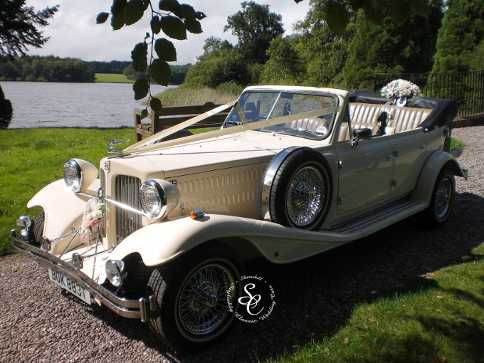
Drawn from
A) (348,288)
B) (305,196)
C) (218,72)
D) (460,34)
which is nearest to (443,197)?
Answer: (348,288)

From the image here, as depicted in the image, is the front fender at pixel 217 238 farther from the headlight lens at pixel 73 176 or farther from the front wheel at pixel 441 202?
the front wheel at pixel 441 202

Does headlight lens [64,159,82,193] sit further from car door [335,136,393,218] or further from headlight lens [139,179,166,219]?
car door [335,136,393,218]

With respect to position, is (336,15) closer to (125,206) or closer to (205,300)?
(205,300)

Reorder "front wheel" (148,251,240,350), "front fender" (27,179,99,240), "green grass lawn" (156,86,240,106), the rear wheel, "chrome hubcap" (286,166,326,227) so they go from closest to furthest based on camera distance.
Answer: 1. "front wheel" (148,251,240,350)
2. "chrome hubcap" (286,166,326,227)
3. "front fender" (27,179,99,240)
4. the rear wheel
5. "green grass lawn" (156,86,240,106)

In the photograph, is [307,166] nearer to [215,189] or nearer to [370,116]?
[215,189]

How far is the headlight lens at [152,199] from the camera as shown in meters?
3.63

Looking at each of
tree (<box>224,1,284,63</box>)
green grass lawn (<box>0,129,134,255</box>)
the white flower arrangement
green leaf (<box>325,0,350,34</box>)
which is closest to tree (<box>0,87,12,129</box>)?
green grass lawn (<box>0,129,134,255</box>)

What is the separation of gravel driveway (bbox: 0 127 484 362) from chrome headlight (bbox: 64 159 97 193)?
100 centimetres

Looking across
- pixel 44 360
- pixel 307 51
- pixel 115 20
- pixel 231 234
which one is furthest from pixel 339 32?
pixel 307 51

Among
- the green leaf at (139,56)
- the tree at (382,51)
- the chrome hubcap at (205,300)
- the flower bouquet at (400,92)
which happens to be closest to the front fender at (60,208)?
the chrome hubcap at (205,300)

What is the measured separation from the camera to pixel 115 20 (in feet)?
7.57

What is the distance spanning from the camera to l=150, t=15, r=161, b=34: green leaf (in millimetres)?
2303

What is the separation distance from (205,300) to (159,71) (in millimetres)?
1930

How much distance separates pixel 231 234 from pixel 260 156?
41.8 inches
